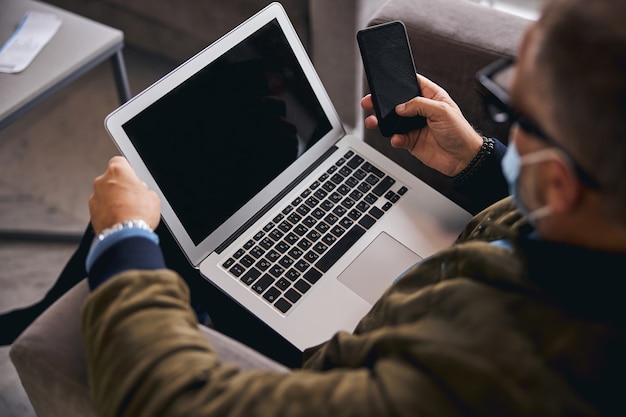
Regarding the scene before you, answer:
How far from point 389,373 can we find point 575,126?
0.30 meters

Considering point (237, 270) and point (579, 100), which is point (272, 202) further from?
point (579, 100)

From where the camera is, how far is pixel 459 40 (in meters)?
1.10

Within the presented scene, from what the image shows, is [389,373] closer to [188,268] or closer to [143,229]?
[143,229]

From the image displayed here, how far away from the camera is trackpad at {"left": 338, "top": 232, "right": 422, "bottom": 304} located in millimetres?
951

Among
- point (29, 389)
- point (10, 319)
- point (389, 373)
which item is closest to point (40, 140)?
point (10, 319)

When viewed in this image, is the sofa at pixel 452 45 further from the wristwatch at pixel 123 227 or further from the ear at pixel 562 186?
the ear at pixel 562 186

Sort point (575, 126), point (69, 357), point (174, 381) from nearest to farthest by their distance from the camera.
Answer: point (575, 126) → point (174, 381) → point (69, 357)

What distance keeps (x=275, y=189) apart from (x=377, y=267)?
Answer: 222mm

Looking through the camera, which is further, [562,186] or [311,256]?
[311,256]

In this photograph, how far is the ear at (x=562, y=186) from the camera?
0.56m

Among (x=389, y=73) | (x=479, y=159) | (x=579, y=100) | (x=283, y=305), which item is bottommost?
(x=283, y=305)

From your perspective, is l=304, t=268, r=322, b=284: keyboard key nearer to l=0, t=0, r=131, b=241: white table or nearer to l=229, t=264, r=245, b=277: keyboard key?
l=229, t=264, r=245, b=277: keyboard key

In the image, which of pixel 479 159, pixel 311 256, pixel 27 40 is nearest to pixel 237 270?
pixel 311 256

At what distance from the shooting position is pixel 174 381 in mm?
638
